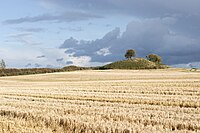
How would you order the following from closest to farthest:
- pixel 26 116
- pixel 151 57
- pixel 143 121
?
pixel 143 121 < pixel 26 116 < pixel 151 57

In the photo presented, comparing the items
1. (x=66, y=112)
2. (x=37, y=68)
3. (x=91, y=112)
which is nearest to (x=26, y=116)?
(x=66, y=112)

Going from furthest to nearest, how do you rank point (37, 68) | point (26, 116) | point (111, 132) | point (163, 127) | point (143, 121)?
point (37, 68) < point (26, 116) < point (143, 121) < point (163, 127) < point (111, 132)

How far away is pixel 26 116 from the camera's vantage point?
52.7 feet

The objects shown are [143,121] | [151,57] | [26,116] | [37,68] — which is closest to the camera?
[143,121]

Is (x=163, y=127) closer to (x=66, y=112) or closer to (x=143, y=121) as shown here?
(x=143, y=121)

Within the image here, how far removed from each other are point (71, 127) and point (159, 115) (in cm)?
419

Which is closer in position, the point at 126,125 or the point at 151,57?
the point at 126,125

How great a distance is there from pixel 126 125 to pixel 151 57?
164989 mm

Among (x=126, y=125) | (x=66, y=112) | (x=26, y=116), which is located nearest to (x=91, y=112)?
(x=66, y=112)

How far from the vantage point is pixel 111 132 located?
11.6 meters

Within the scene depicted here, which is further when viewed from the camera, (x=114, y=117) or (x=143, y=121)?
(x=114, y=117)

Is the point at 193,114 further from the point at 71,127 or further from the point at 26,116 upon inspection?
the point at 26,116

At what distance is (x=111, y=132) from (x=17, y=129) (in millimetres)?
3468

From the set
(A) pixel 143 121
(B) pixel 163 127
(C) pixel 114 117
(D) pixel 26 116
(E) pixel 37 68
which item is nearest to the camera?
(B) pixel 163 127
